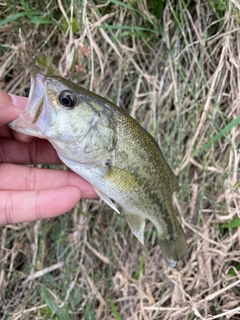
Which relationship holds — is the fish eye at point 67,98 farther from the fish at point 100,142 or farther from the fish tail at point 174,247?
the fish tail at point 174,247

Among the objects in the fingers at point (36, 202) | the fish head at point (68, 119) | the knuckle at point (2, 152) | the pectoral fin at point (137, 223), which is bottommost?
the pectoral fin at point (137, 223)

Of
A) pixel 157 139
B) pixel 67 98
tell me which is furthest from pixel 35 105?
pixel 157 139

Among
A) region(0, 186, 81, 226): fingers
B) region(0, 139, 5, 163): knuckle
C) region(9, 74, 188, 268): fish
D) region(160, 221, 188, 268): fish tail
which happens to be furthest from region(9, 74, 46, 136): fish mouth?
region(160, 221, 188, 268): fish tail

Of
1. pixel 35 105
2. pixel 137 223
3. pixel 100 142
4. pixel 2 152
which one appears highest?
pixel 35 105

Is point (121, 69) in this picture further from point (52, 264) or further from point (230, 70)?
point (52, 264)

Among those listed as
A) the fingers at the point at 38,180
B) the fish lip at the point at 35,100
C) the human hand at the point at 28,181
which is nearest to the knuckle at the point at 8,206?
the human hand at the point at 28,181

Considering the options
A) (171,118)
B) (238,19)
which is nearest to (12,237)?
(171,118)

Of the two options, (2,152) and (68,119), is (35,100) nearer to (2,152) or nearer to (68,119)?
(68,119)
